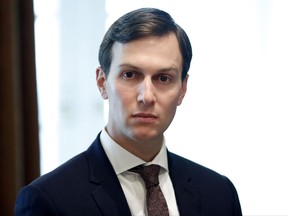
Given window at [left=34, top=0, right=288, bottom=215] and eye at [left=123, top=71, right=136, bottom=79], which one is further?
window at [left=34, top=0, right=288, bottom=215]

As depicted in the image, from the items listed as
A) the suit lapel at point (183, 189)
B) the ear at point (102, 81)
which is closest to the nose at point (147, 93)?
the ear at point (102, 81)

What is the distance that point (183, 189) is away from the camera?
116cm

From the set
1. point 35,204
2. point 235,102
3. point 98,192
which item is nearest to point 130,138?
point 98,192

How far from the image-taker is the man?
100 centimetres

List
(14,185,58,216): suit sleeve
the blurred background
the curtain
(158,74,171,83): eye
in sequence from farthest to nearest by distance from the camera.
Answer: the blurred background, the curtain, (158,74,171,83): eye, (14,185,58,216): suit sleeve

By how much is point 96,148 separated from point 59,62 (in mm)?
663

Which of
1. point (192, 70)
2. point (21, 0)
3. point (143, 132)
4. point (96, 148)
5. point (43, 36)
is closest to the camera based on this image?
point (143, 132)

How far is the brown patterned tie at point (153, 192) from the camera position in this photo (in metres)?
1.04

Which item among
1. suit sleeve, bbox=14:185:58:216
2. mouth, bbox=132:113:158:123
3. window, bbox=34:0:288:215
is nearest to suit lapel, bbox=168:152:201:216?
mouth, bbox=132:113:158:123

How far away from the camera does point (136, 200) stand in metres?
1.06

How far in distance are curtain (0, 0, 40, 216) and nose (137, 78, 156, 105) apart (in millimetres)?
671

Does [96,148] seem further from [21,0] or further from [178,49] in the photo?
[21,0]

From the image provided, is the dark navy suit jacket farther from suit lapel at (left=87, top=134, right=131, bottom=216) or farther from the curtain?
the curtain

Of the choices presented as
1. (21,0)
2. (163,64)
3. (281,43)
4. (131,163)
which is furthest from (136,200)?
(281,43)
